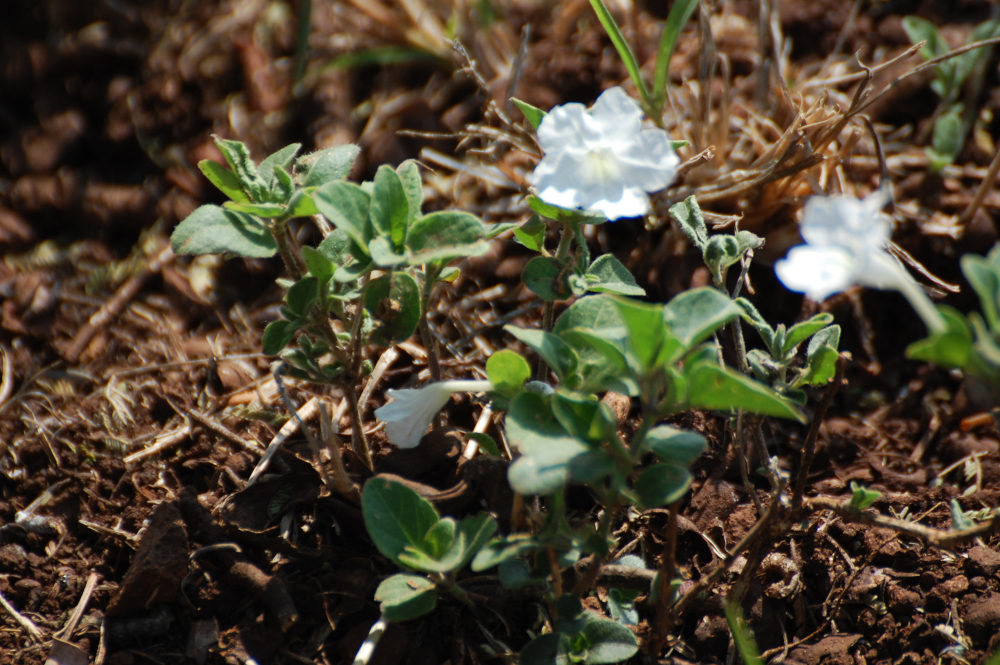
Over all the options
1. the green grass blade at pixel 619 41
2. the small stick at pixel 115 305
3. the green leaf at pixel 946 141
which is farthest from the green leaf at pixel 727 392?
the small stick at pixel 115 305

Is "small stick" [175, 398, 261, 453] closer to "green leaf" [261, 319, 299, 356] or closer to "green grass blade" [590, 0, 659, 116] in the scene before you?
"green leaf" [261, 319, 299, 356]

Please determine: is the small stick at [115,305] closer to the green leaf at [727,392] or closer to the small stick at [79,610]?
the small stick at [79,610]

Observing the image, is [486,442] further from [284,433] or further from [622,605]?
[284,433]

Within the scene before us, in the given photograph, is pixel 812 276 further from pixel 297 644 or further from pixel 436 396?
pixel 297 644

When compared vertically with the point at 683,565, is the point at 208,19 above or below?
above

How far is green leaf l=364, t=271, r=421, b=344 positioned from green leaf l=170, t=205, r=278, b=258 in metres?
0.18

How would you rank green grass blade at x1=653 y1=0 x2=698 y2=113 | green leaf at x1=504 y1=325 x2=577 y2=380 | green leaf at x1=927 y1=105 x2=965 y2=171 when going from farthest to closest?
green leaf at x1=927 y1=105 x2=965 y2=171
green grass blade at x1=653 y1=0 x2=698 y2=113
green leaf at x1=504 y1=325 x2=577 y2=380

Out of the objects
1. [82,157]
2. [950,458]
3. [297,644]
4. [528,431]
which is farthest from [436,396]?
[82,157]

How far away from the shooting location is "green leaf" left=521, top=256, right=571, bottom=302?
1451 millimetres

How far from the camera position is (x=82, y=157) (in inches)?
97.4

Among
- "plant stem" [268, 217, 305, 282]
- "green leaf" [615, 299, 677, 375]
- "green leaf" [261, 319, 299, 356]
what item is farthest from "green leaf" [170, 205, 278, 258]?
"green leaf" [615, 299, 677, 375]

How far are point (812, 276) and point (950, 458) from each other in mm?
1038

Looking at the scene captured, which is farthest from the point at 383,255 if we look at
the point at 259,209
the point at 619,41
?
the point at 619,41

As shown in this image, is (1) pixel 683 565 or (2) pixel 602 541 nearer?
(2) pixel 602 541
